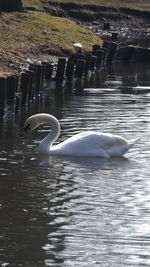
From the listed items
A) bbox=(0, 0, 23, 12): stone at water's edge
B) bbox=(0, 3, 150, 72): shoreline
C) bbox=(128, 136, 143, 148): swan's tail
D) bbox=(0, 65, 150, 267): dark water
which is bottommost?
bbox=(0, 3, 150, 72): shoreline

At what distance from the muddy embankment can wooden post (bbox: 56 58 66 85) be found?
31237mm

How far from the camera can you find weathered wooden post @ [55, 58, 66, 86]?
107ft

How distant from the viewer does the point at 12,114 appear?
24.4 meters

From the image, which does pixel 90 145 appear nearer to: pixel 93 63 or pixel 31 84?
pixel 31 84

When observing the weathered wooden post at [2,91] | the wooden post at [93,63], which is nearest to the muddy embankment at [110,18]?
the wooden post at [93,63]

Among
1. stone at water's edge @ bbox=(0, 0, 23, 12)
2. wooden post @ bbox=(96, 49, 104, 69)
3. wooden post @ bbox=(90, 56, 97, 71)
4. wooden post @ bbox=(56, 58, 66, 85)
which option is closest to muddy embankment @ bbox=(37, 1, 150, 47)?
stone at water's edge @ bbox=(0, 0, 23, 12)

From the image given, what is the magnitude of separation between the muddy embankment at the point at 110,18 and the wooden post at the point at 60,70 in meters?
31.2

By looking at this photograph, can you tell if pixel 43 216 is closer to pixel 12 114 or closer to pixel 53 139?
pixel 53 139

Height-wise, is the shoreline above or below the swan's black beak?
below

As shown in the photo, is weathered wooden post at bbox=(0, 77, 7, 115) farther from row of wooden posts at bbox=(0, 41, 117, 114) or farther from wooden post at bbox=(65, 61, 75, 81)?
wooden post at bbox=(65, 61, 75, 81)

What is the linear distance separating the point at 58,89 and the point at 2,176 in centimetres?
1502

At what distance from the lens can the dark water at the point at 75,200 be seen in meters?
12.3

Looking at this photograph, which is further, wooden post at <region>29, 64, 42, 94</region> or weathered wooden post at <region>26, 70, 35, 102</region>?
wooden post at <region>29, 64, 42, 94</region>

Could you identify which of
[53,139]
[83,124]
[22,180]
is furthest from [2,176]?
[83,124]
